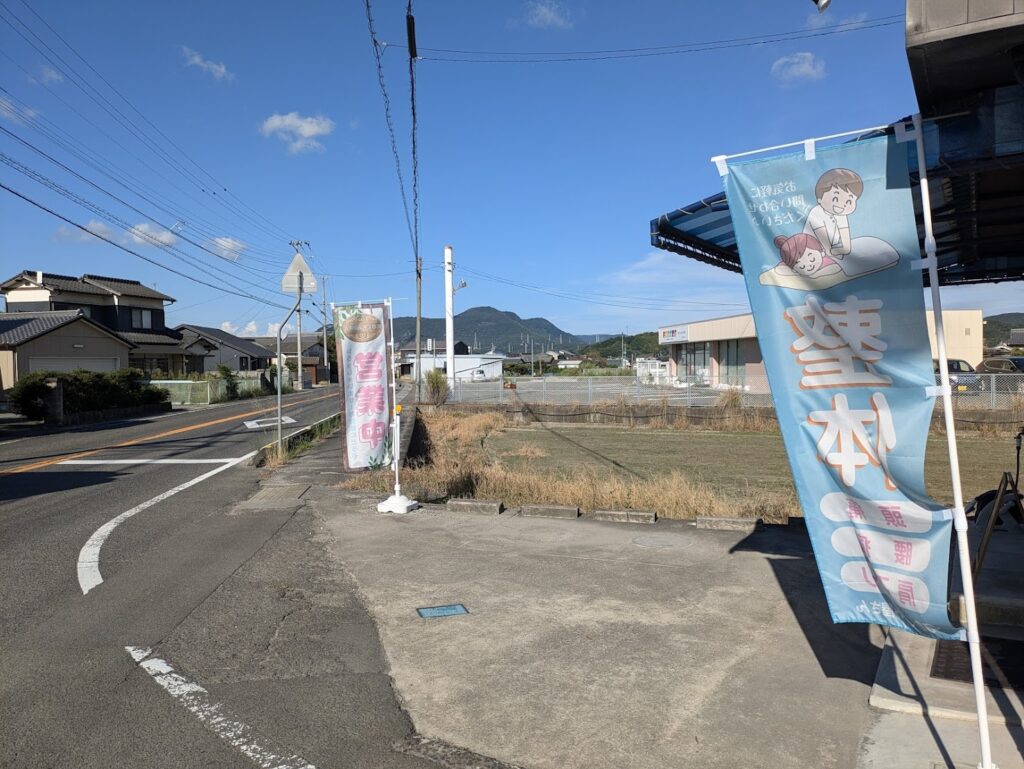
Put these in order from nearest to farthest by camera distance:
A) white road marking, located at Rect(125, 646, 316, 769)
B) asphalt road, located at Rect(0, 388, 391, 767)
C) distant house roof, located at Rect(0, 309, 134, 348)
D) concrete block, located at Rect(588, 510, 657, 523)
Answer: white road marking, located at Rect(125, 646, 316, 769)
asphalt road, located at Rect(0, 388, 391, 767)
concrete block, located at Rect(588, 510, 657, 523)
distant house roof, located at Rect(0, 309, 134, 348)

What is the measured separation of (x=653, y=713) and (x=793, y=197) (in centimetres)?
274

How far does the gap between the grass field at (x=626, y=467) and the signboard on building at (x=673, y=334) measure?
2800 cm

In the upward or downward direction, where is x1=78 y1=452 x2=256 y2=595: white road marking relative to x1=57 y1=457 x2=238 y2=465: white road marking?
downward

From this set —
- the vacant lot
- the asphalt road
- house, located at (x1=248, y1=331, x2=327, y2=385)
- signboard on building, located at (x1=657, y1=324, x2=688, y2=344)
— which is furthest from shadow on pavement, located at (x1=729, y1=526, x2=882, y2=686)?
house, located at (x1=248, y1=331, x2=327, y2=385)

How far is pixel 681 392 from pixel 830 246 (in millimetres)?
28272

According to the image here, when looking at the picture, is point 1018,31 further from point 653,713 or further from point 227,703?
point 227,703

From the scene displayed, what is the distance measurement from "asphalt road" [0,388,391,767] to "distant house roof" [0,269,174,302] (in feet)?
117

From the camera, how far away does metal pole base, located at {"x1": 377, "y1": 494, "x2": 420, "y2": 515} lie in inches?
353

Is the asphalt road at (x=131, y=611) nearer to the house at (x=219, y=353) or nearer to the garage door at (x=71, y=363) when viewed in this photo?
the garage door at (x=71, y=363)

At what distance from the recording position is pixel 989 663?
4227 millimetres

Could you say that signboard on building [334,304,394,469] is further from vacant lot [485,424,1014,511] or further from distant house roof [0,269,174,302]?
distant house roof [0,269,174,302]

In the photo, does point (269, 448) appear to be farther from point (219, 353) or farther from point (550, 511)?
point (219, 353)

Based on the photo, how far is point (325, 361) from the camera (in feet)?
255

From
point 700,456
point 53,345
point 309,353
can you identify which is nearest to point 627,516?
point 700,456
